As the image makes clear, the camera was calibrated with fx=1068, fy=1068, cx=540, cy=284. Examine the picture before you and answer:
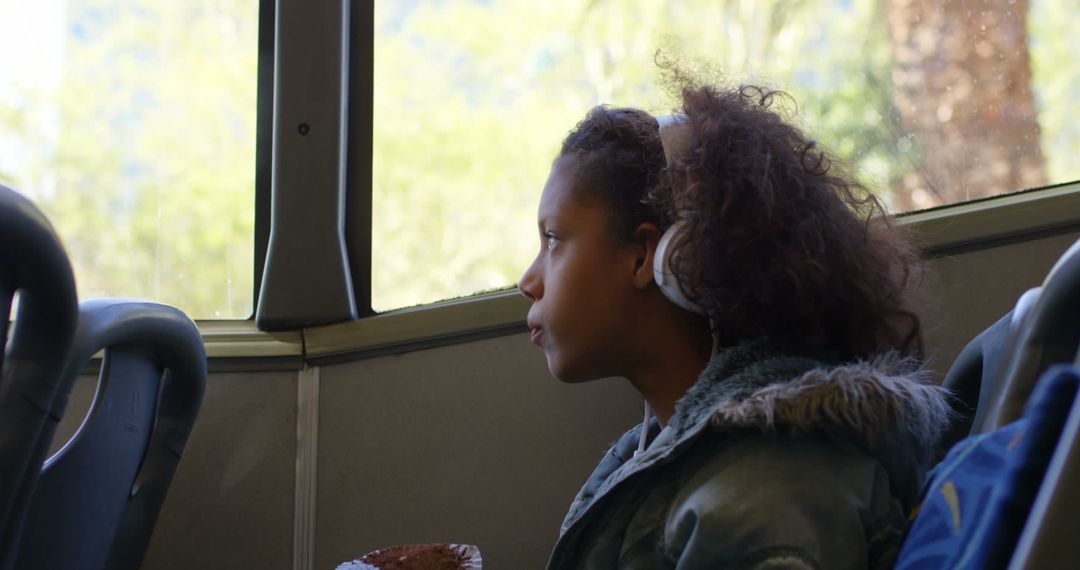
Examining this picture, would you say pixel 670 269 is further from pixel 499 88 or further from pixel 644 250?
pixel 499 88

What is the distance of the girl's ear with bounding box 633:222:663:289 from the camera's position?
128 cm

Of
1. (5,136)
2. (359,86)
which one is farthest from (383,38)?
(5,136)

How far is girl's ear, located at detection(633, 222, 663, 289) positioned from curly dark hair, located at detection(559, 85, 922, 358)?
15 mm

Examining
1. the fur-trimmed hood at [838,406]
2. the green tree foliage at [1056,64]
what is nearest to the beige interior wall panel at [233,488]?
the fur-trimmed hood at [838,406]

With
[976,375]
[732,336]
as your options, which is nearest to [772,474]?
[732,336]

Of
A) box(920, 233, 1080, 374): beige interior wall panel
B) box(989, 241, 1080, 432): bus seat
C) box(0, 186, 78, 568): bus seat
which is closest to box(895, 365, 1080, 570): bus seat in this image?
box(989, 241, 1080, 432): bus seat

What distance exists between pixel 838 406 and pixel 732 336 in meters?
0.23

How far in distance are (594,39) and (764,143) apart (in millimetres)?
859

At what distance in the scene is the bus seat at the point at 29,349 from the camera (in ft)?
3.30

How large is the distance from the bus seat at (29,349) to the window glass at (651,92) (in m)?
0.97

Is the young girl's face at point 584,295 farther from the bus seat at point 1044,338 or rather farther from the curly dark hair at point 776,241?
the bus seat at point 1044,338

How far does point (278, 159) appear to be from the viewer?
196 cm

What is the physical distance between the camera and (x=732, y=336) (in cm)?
121

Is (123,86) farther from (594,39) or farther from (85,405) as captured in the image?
(594,39)
